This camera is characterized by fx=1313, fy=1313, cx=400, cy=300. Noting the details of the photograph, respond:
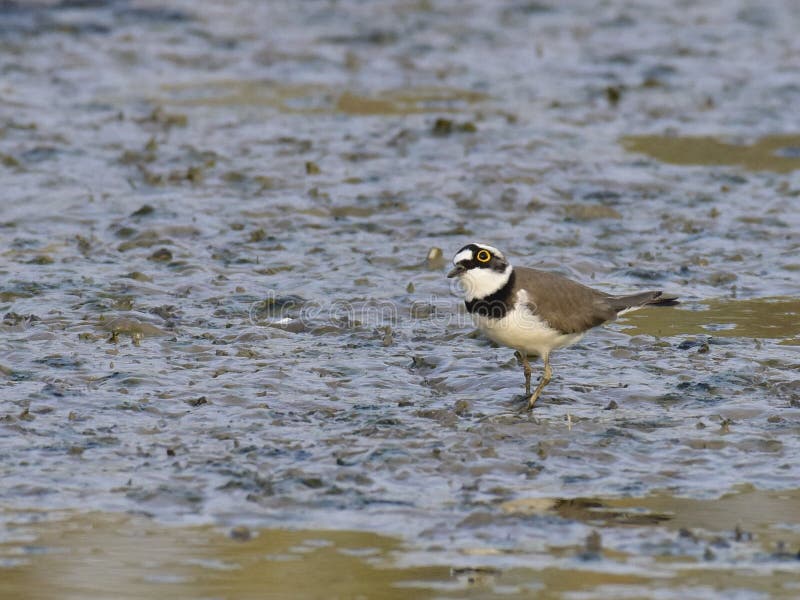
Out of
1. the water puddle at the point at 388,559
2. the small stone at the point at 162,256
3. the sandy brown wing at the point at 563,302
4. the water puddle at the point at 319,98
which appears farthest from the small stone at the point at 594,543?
the water puddle at the point at 319,98

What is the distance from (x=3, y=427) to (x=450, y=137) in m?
9.31

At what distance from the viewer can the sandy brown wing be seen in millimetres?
9180

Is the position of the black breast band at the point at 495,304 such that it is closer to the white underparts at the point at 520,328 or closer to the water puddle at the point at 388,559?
the white underparts at the point at 520,328

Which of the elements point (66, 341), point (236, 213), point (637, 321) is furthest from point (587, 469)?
point (236, 213)

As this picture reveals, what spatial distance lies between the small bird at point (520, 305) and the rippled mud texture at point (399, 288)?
418mm

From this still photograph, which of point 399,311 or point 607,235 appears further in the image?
point 607,235

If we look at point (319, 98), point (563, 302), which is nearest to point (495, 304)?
point (563, 302)

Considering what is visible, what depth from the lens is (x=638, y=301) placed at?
9.87 meters

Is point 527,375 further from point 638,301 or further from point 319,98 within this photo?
point 319,98

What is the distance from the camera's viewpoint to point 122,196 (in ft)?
46.3

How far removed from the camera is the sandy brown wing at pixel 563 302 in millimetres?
9180

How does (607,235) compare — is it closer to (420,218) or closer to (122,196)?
(420,218)

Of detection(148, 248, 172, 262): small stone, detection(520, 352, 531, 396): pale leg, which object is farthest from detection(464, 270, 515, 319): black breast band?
detection(148, 248, 172, 262): small stone

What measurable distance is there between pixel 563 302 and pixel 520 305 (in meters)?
0.41
